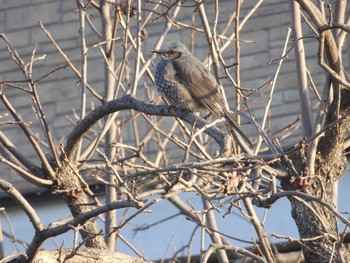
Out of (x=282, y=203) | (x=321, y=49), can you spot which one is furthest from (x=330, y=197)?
(x=282, y=203)

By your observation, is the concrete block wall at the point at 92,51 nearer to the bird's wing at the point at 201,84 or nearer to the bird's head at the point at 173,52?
the bird's head at the point at 173,52

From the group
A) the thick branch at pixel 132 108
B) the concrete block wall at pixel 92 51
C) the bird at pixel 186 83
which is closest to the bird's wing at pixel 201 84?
the bird at pixel 186 83

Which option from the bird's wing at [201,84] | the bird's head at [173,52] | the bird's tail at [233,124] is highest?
the bird's head at [173,52]

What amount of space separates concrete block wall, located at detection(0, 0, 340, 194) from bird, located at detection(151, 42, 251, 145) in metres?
2.89

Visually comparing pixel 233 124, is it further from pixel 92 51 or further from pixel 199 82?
pixel 92 51

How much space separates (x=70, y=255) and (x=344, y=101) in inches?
60.0

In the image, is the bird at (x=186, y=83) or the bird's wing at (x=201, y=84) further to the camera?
the bird at (x=186, y=83)

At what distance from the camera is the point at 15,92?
9.52 m

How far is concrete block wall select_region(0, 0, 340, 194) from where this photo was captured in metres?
9.23

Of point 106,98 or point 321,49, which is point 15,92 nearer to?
point 106,98

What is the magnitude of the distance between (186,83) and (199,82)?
10cm

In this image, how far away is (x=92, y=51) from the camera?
9.47 metres

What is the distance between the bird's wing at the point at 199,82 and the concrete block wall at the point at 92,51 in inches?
116

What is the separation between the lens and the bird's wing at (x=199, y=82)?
563 cm
